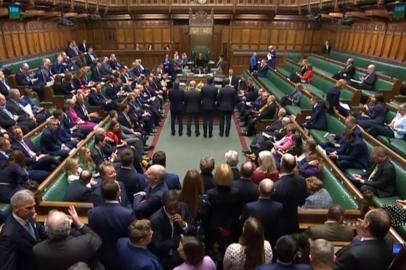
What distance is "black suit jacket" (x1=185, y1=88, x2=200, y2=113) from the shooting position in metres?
8.78

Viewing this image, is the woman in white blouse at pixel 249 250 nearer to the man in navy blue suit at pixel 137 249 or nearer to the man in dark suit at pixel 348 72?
the man in navy blue suit at pixel 137 249

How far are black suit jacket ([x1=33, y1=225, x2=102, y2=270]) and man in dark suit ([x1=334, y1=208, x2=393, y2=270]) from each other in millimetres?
1856

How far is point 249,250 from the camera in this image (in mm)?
2537

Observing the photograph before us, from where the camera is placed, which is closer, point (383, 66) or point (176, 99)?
point (176, 99)

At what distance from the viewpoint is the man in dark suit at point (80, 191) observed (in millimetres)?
3980

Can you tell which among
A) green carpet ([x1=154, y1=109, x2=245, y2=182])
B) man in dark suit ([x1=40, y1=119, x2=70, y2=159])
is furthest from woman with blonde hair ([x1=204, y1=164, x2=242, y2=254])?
man in dark suit ([x1=40, y1=119, x2=70, y2=159])

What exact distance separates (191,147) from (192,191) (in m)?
4.84

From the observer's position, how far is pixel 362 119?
6.93m

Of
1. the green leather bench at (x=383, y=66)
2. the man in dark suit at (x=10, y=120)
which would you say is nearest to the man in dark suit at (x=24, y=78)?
the man in dark suit at (x=10, y=120)

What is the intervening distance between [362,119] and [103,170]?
545 centimetres

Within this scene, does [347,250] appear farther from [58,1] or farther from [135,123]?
[58,1]

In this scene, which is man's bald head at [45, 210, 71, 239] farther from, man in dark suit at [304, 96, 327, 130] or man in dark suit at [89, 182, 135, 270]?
man in dark suit at [304, 96, 327, 130]

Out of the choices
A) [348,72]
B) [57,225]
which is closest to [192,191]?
[57,225]

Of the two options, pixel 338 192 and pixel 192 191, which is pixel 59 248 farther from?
pixel 338 192
